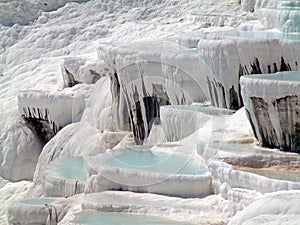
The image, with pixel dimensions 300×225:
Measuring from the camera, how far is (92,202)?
39.3ft

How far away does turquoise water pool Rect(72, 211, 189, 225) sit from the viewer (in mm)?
11039

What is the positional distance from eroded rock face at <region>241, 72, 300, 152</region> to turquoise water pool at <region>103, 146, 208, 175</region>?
971 millimetres

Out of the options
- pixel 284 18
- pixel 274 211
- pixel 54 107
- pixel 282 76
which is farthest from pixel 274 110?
pixel 54 107

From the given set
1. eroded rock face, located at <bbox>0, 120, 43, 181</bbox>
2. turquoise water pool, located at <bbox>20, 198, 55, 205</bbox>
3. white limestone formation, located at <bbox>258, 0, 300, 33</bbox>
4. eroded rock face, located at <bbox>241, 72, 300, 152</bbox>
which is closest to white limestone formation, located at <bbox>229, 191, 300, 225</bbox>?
eroded rock face, located at <bbox>241, 72, 300, 152</bbox>

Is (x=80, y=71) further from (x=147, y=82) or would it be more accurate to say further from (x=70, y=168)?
(x=70, y=168)

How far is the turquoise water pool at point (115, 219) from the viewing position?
36.2 feet

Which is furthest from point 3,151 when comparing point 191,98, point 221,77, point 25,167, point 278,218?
point 278,218

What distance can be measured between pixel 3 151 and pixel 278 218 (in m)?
15.5

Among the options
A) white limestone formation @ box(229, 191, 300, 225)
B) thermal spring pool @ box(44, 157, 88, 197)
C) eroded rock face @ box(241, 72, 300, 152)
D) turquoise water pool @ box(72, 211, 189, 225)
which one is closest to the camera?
white limestone formation @ box(229, 191, 300, 225)

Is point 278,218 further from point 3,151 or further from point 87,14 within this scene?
point 87,14

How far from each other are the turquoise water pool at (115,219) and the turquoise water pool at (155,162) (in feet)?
3.65

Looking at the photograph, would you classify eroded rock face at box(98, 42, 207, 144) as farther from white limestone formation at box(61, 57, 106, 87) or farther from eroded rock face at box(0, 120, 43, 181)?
eroded rock face at box(0, 120, 43, 181)

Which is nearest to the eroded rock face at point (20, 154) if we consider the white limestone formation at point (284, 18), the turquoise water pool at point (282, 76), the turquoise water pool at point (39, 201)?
the white limestone formation at point (284, 18)

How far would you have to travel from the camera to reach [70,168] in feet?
52.5
